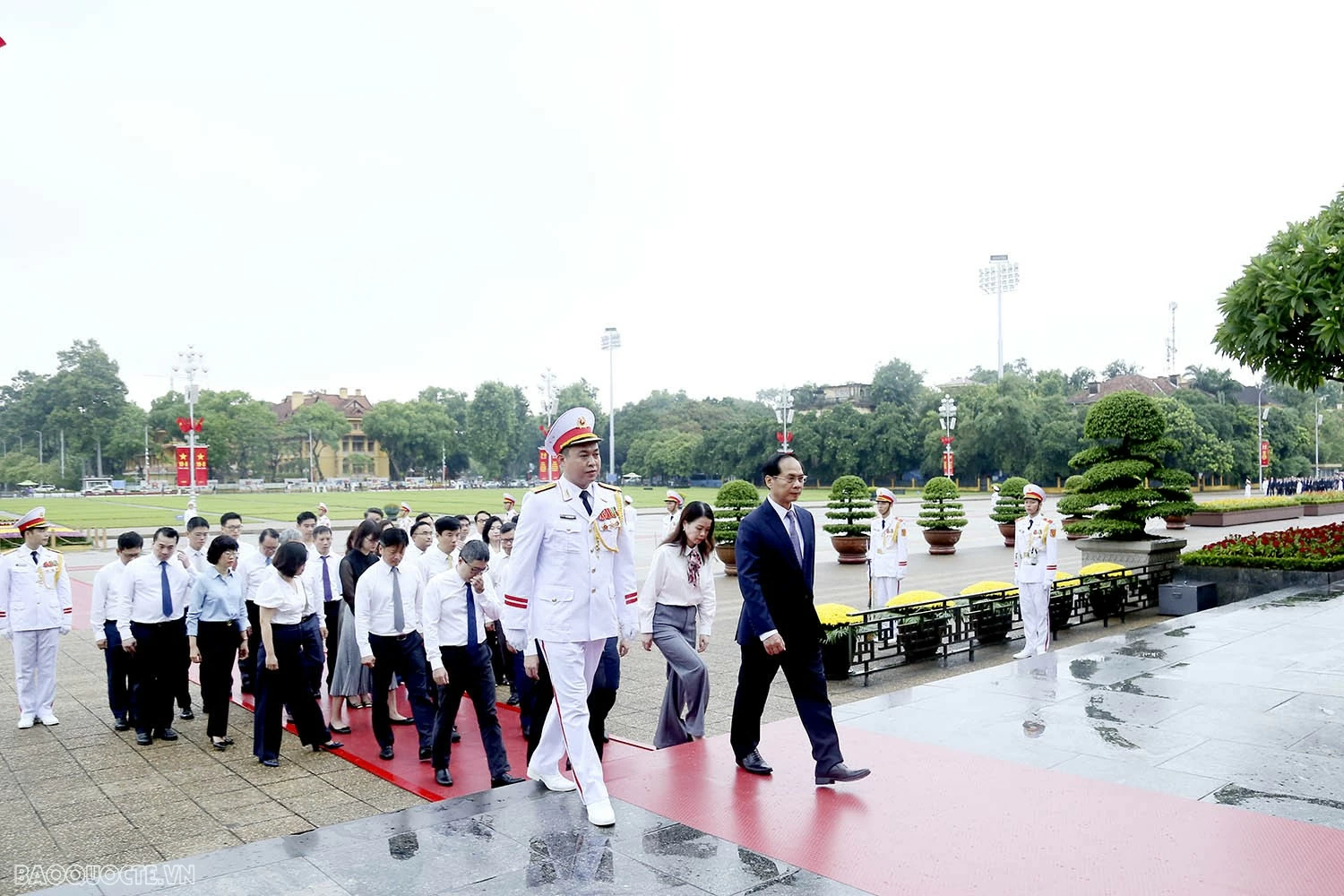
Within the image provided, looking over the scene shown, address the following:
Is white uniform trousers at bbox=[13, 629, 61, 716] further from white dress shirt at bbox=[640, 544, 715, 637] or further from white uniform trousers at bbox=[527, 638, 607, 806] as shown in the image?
white uniform trousers at bbox=[527, 638, 607, 806]

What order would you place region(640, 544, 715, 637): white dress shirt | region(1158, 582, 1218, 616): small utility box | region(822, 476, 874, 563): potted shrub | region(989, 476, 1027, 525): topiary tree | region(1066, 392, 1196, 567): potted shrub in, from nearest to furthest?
1. region(640, 544, 715, 637): white dress shirt
2. region(1158, 582, 1218, 616): small utility box
3. region(1066, 392, 1196, 567): potted shrub
4. region(822, 476, 874, 563): potted shrub
5. region(989, 476, 1027, 525): topiary tree

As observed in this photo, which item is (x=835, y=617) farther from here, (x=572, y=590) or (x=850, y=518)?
(x=850, y=518)

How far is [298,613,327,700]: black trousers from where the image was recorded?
596 cm

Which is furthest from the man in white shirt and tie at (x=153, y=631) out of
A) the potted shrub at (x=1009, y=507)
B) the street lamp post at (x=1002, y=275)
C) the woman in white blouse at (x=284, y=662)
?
the street lamp post at (x=1002, y=275)

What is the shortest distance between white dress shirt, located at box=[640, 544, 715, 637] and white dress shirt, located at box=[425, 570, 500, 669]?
1007mm

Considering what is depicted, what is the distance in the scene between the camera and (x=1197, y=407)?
2007 inches

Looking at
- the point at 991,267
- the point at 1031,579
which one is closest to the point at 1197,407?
the point at 991,267

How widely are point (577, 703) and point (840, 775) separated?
127 centimetres

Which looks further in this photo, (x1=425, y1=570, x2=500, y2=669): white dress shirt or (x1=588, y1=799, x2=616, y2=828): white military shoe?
(x1=425, y1=570, x2=500, y2=669): white dress shirt

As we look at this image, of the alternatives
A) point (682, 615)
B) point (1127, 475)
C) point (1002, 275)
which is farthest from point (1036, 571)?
point (1002, 275)

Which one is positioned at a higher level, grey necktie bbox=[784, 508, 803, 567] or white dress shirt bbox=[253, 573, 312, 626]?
grey necktie bbox=[784, 508, 803, 567]

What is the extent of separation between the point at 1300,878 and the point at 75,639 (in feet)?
39.6

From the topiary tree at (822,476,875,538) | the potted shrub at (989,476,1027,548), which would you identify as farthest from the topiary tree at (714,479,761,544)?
the potted shrub at (989,476,1027,548)

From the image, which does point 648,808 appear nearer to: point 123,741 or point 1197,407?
point 123,741
